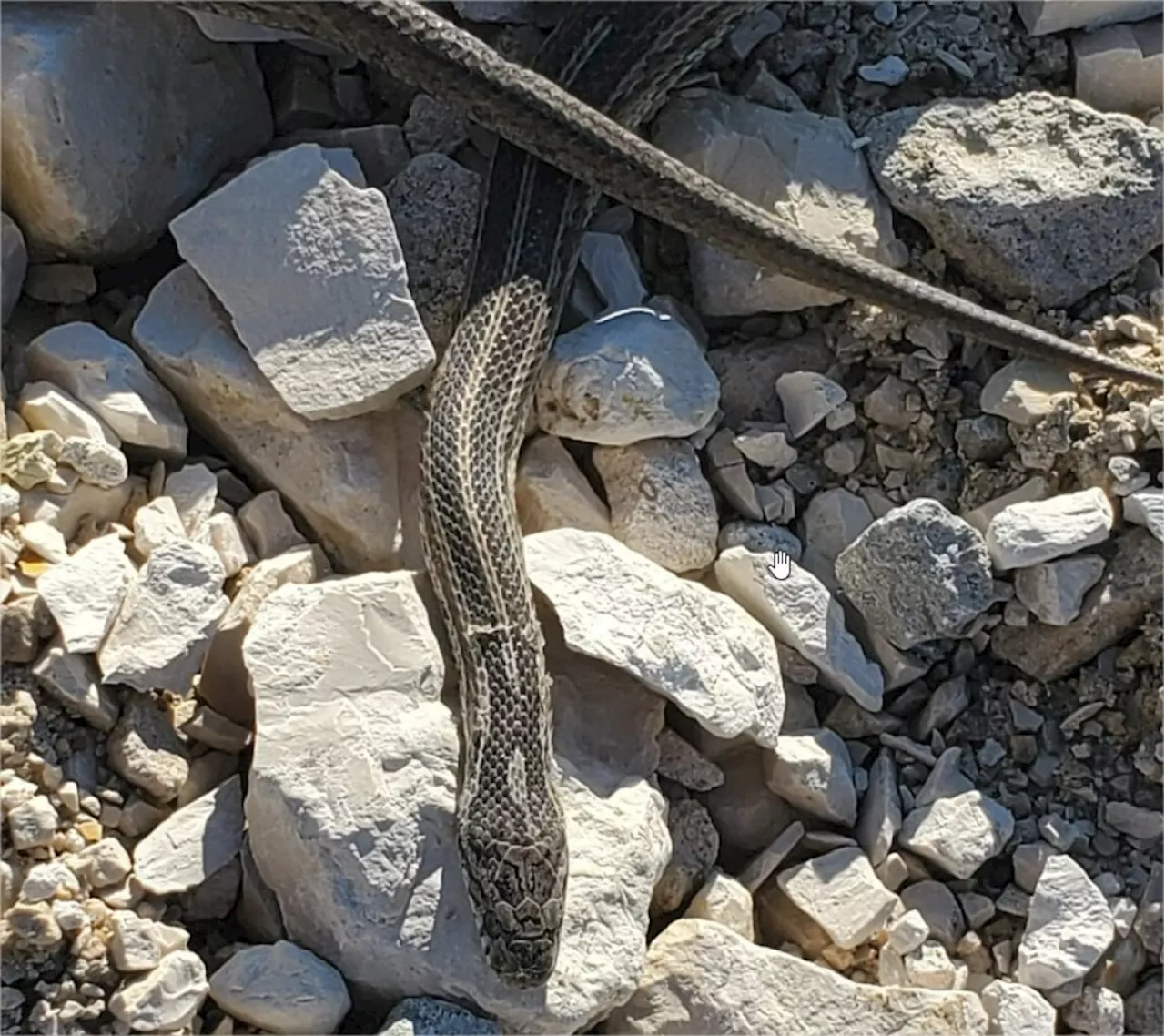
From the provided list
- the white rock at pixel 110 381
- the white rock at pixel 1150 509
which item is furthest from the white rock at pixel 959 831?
the white rock at pixel 110 381

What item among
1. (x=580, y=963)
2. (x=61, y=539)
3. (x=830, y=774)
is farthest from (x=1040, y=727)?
(x=61, y=539)

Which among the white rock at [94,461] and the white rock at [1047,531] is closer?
the white rock at [94,461]

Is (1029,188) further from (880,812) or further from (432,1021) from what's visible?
(432,1021)

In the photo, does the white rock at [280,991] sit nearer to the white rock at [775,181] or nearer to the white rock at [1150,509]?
the white rock at [775,181]

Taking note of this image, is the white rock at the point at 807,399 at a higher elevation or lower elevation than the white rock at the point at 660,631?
higher

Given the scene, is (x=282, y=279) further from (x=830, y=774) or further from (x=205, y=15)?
(x=830, y=774)

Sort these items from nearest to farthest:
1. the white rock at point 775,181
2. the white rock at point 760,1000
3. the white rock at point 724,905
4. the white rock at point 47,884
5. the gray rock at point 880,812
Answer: the white rock at point 47,884
the white rock at point 760,1000
the white rock at point 724,905
the gray rock at point 880,812
the white rock at point 775,181
